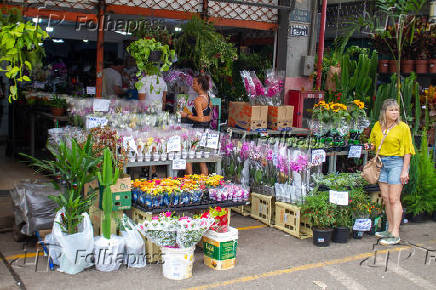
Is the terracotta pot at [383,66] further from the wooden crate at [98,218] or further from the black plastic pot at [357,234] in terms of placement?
the wooden crate at [98,218]

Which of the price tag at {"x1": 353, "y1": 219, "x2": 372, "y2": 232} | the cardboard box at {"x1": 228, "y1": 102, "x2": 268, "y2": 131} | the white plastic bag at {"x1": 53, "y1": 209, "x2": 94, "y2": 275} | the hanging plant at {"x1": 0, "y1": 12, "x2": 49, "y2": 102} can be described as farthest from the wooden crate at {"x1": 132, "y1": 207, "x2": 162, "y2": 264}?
the cardboard box at {"x1": 228, "y1": 102, "x2": 268, "y2": 131}

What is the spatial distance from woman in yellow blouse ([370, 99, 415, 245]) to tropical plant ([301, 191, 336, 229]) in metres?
0.75

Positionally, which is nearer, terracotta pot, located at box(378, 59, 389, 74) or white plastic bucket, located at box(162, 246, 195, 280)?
white plastic bucket, located at box(162, 246, 195, 280)

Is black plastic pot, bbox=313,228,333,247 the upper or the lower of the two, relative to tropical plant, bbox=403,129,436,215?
lower

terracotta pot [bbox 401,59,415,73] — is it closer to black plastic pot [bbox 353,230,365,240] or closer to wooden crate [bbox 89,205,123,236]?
black plastic pot [bbox 353,230,365,240]

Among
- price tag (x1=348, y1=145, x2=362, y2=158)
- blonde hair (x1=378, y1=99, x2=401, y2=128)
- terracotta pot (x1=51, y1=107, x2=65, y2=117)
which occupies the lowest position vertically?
price tag (x1=348, y1=145, x2=362, y2=158)

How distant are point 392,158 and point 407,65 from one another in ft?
9.22

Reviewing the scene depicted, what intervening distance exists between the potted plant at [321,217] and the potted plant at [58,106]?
451 centimetres

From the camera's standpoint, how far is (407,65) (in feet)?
26.6

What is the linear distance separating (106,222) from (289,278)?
1767 millimetres

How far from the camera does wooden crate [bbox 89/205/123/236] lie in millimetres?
4972

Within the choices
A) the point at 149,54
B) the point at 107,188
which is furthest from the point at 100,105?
the point at 107,188

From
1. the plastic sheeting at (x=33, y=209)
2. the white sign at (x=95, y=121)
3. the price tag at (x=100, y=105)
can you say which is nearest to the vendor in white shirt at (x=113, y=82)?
the price tag at (x=100, y=105)

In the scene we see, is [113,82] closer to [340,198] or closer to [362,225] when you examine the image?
[340,198]
